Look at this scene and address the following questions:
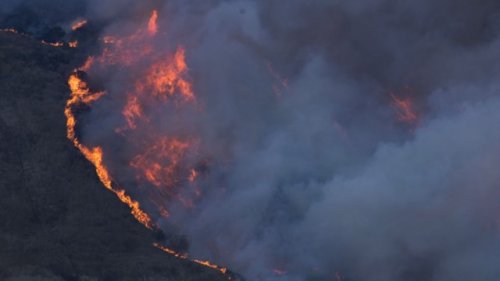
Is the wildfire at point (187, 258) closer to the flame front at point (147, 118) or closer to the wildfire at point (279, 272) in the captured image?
the flame front at point (147, 118)

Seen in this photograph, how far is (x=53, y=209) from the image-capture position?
4997 centimetres

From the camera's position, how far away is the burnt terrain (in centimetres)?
4659

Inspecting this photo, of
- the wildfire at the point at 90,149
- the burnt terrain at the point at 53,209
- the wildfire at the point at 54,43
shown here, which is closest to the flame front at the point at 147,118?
the wildfire at the point at 90,149

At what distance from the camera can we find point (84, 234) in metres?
48.7

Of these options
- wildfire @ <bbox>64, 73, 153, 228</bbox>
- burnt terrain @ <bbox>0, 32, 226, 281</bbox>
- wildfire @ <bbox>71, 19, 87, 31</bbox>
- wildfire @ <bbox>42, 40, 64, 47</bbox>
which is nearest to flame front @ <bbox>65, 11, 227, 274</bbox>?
wildfire @ <bbox>64, 73, 153, 228</bbox>

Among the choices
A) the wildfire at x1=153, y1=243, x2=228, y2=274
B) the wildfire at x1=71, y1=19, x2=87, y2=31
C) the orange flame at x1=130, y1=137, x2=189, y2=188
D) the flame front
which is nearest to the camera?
the wildfire at x1=153, y1=243, x2=228, y2=274

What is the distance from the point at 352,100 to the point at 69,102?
51.1 ft

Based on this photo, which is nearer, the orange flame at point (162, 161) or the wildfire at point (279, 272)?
the wildfire at point (279, 272)

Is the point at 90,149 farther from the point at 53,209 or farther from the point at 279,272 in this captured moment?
the point at 279,272

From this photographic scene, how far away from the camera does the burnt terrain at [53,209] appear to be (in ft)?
153

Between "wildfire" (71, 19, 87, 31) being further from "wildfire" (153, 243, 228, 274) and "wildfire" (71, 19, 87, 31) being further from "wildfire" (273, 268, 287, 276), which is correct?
"wildfire" (273, 268, 287, 276)

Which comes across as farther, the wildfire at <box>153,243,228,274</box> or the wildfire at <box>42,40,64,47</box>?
the wildfire at <box>42,40,64,47</box>

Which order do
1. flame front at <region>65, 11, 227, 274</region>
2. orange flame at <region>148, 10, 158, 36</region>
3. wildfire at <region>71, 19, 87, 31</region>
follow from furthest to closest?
1. wildfire at <region>71, 19, 87, 31</region>
2. orange flame at <region>148, 10, 158, 36</region>
3. flame front at <region>65, 11, 227, 274</region>

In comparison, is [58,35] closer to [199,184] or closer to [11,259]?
[199,184]
